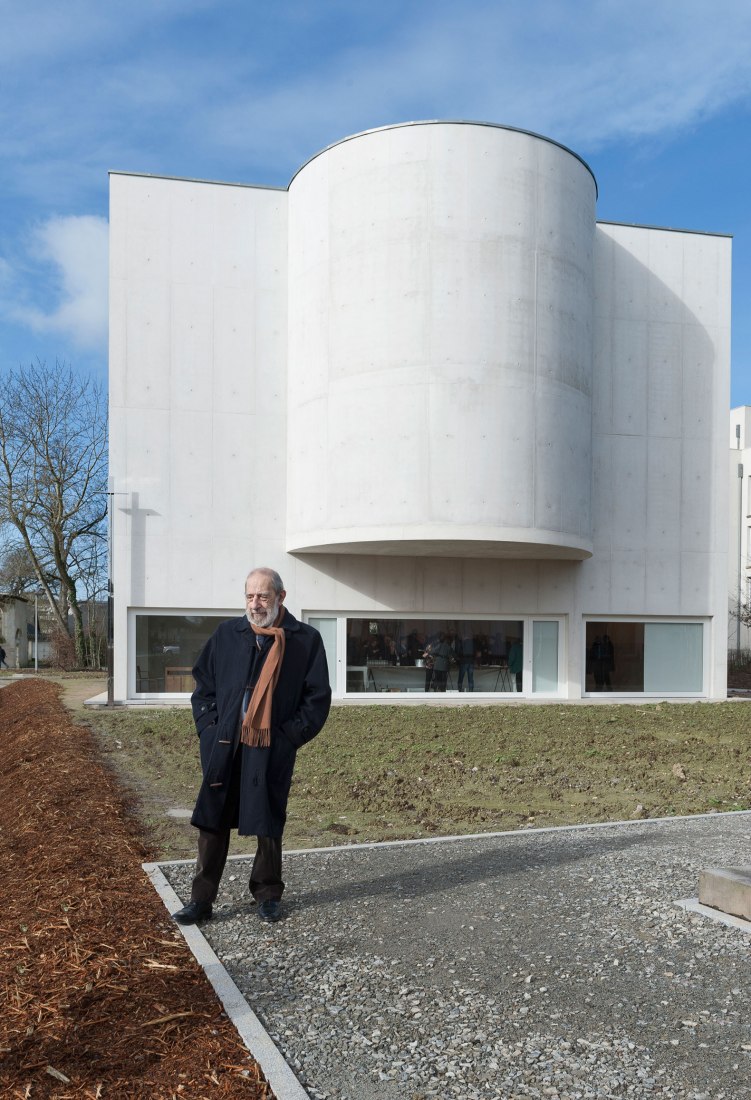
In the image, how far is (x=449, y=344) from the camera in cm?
1836

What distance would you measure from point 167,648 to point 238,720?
15.5m

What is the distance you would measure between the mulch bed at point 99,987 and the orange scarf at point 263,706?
1.09 m

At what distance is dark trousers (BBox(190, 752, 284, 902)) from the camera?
5.21 m

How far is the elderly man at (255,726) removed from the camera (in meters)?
5.14

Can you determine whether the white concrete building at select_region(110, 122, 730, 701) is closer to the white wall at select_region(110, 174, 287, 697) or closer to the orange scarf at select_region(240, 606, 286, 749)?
the white wall at select_region(110, 174, 287, 697)

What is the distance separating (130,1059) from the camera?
357 cm

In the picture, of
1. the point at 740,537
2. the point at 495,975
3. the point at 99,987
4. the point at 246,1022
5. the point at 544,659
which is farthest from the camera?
the point at 740,537

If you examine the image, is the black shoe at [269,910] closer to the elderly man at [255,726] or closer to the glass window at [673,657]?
the elderly man at [255,726]

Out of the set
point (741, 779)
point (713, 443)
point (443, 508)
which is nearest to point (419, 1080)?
point (741, 779)

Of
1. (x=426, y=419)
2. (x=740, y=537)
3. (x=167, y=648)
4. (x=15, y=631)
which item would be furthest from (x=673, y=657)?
(x=15, y=631)

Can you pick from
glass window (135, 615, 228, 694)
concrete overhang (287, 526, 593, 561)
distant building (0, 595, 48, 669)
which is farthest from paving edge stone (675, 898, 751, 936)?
distant building (0, 595, 48, 669)

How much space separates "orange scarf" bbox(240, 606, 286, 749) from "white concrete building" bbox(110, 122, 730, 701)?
13156mm

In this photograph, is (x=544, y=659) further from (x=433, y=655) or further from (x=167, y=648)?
(x=167, y=648)

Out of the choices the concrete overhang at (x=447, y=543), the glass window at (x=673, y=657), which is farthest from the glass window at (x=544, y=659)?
the glass window at (x=673, y=657)
